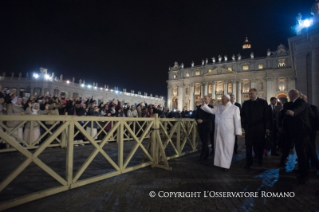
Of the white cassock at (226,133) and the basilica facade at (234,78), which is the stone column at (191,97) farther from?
the white cassock at (226,133)

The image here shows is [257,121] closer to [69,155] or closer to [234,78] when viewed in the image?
[69,155]

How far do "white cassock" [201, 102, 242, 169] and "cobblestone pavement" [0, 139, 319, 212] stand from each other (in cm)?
33

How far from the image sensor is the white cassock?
5113 mm

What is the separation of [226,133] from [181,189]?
2.31m

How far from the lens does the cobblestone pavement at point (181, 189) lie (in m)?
2.92

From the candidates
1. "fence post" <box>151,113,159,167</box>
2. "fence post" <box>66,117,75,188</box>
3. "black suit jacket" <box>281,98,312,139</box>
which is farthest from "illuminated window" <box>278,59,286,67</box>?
"fence post" <box>66,117,75,188</box>

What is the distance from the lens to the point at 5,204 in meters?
2.70

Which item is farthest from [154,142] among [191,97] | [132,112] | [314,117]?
[191,97]

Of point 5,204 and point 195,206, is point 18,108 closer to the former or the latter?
point 5,204

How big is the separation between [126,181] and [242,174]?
9.79 feet

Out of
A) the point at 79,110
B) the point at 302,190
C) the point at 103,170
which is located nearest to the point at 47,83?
the point at 79,110

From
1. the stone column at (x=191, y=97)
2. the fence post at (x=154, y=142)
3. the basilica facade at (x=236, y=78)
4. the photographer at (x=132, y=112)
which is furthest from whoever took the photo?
the stone column at (x=191, y=97)

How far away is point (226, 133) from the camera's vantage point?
519 centimetres

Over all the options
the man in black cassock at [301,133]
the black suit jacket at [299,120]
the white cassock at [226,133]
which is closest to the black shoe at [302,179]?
the man in black cassock at [301,133]
